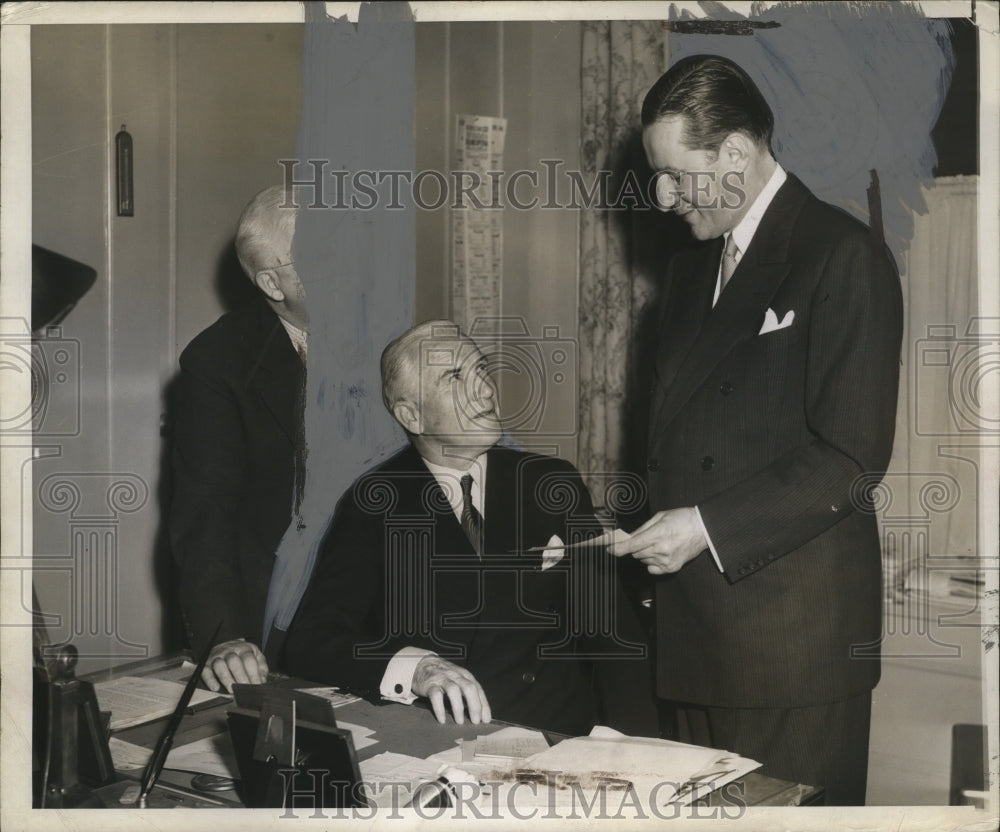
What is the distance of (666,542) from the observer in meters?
2.61

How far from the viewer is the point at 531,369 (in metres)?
2.72

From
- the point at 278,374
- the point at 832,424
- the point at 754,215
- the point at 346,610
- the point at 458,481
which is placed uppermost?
the point at 754,215

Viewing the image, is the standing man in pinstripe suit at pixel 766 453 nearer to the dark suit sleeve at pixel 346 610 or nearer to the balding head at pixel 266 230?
the dark suit sleeve at pixel 346 610

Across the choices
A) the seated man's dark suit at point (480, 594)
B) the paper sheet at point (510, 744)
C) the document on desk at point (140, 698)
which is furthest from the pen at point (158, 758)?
the paper sheet at point (510, 744)

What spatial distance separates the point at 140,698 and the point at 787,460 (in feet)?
5.54

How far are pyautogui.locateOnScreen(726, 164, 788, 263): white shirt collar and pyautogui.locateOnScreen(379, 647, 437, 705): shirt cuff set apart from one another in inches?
50.4

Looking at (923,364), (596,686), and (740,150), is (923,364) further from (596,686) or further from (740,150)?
(596,686)

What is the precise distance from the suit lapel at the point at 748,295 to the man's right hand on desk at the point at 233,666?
1.23m

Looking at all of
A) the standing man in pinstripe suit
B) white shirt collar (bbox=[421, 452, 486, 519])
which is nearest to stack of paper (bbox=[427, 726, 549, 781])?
the standing man in pinstripe suit

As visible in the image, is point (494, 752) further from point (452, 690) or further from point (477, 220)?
point (477, 220)

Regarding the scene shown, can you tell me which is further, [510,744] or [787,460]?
[787,460]

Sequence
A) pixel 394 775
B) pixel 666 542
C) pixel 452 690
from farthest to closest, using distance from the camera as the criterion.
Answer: pixel 666 542 < pixel 452 690 < pixel 394 775

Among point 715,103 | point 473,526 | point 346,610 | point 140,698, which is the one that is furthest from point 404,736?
point 715,103

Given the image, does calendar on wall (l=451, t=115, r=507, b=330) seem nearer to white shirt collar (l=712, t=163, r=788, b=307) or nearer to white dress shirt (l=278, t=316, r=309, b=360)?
white dress shirt (l=278, t=316, r=309, b=360)
